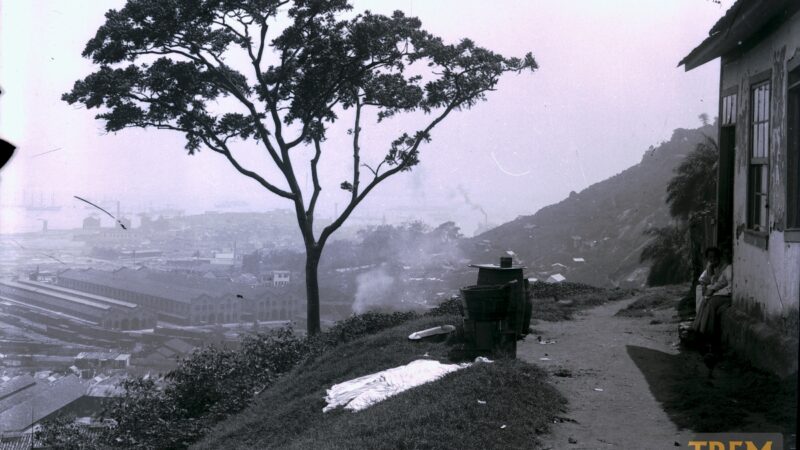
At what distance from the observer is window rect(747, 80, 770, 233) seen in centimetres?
866

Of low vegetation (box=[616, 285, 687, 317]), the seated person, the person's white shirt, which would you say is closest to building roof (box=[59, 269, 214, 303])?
low vegetation (box=[616, 285, 687, 317])

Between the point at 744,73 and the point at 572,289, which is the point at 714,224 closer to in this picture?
the point at 744,73

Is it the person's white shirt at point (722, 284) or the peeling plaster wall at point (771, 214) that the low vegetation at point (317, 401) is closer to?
the peeling plaster wall at point (771, 214)

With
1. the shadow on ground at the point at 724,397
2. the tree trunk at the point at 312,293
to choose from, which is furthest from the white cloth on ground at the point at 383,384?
the tree trunk at the point at 312,293

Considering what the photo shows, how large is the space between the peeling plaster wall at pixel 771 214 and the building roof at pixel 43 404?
1031cm

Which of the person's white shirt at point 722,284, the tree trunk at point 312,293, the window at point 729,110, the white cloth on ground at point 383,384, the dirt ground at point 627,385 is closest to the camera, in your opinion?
the dirt ground at point 627,385

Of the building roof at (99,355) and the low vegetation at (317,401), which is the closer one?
the low vegetation at (317,401)

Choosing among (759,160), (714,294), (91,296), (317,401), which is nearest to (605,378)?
(714,294)

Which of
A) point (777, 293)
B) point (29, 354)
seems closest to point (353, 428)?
point (777, 293)

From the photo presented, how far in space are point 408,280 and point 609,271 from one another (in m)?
9.13

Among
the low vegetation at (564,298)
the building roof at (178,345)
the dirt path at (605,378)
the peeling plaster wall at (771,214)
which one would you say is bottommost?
the building roof at (178,345)

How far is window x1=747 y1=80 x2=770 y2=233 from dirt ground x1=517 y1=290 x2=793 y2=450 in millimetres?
2010

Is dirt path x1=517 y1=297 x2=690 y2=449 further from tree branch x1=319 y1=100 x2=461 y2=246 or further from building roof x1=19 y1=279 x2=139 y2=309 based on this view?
building roof x1=19 y1=279 x2=139 y2=309

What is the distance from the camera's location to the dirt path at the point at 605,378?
6.55 meters
